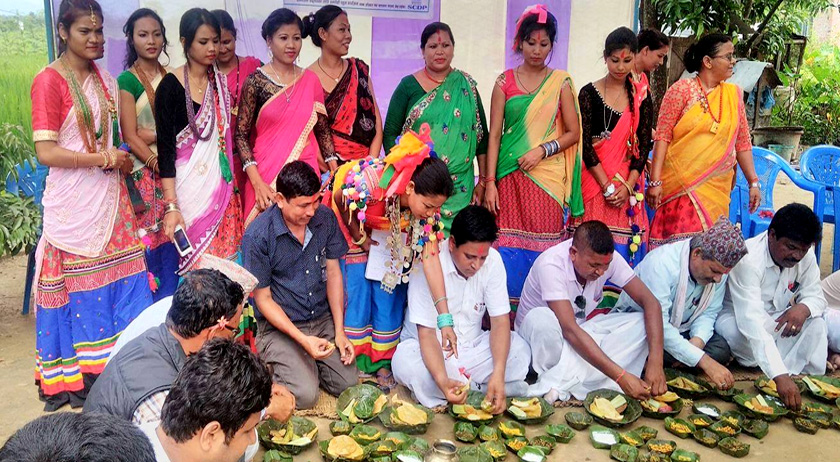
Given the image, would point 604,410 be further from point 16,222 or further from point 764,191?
point 16,222

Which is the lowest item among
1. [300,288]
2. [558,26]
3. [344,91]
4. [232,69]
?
[300,288]

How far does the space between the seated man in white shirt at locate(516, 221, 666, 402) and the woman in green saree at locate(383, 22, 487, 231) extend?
0.70m

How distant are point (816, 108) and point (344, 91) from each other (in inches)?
430

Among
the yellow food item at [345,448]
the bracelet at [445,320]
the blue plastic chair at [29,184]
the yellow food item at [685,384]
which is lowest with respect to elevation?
the yellow food item at [345,448]

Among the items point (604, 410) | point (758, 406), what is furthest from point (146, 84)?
point (758, 406)

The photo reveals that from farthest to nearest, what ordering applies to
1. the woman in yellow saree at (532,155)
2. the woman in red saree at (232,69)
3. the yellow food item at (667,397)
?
1. the woman in yellow saree at (532,155)
2. the woman in red saree at (232,69)
3. the yellow food item at (667,397)

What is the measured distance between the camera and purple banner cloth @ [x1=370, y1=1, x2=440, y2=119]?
4.86 meters

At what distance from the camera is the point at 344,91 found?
4102 millimetres

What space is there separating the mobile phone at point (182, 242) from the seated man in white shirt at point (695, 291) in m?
2.38

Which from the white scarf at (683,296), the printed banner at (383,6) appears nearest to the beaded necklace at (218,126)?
the printed banner at (383,6)

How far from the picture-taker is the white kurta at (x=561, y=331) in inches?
144

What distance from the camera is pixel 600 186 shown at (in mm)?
4359

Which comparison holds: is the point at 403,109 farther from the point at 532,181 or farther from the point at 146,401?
the point at 146,401

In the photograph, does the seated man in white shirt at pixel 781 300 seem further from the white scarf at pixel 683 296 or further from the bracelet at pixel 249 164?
the bracelet at pixel 249 164
